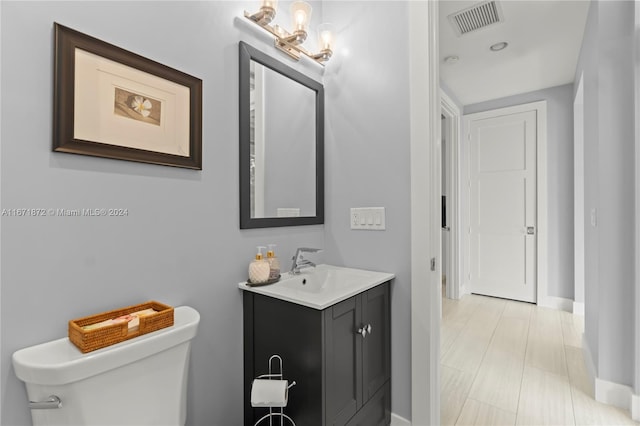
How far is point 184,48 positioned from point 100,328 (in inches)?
40.0

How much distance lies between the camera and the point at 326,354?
1.15 meters

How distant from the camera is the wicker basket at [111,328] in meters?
0.82

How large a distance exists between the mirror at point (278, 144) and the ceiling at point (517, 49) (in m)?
1.37

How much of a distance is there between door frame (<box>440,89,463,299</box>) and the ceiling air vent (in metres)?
1.49

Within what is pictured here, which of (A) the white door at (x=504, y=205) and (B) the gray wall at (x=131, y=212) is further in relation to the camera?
(A) the white door at (x=504, y=205)

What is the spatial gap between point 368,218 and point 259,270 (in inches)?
25.4

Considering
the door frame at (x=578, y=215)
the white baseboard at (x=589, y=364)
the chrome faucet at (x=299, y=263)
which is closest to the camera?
the chrome faucet at (x=299, y=263)

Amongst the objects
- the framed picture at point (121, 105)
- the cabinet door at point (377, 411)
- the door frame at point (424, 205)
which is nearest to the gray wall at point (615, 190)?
the door frame at point (424, 205)

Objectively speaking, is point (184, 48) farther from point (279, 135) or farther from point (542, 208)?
point (542, 208)

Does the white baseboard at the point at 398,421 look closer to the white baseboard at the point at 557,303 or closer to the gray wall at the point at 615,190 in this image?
the gray wall at the point at 615,190

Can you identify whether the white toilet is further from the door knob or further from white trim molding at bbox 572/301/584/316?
white trim molding at bbox 572/301/584/316

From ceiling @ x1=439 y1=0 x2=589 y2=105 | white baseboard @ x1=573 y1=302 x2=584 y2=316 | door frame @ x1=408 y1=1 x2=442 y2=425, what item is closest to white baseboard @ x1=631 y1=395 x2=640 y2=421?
door frame @ x1=408 y1=1 x2=442 y2=425

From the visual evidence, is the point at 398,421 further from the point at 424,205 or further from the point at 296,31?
the point at 296,31

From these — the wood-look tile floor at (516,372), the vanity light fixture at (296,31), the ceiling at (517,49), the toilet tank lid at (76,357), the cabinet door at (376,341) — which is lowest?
the wood-look tile floor at (516,372)
